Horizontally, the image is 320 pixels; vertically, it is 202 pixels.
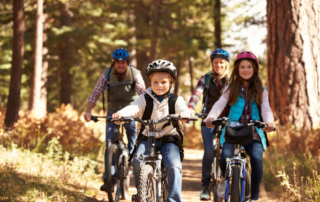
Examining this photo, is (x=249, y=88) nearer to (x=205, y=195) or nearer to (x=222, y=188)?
(x=222, y=188)

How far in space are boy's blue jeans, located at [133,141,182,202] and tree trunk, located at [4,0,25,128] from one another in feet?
24.6

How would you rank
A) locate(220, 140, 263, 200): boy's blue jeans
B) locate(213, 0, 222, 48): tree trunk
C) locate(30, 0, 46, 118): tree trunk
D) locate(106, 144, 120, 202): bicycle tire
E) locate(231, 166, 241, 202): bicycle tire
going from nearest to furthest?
locate(231, 166, 241, 202): bicycle tire
locate(220, 140, 263, 200): boy's blue jeans
locate(106, 144, 120, 202): bicycle tire
locate(30, 0, 46, 118): tree trunk
locate(213, 0, 222, 48): tree trunk

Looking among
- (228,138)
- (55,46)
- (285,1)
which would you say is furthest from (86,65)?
(228,138)

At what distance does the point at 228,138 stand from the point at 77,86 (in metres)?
25.7

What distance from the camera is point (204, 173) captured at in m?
6.91

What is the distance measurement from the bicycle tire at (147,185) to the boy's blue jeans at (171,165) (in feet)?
0.66

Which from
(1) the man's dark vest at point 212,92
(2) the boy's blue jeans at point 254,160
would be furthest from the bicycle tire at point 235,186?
(1) the man's dark vest at point 212,92

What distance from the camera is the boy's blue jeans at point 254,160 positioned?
4883mm

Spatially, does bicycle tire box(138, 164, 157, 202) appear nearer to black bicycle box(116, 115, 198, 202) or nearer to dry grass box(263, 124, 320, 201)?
black bicycle box(116, 115, 198, 202)

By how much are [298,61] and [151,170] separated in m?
Answer: 6.40

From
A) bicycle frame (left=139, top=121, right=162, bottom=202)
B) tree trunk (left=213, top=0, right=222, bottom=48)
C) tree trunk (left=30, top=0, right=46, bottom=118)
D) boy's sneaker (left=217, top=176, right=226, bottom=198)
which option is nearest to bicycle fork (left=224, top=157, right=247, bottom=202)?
boy's sneaker (left=217, top=176, right=226, bottom=198)

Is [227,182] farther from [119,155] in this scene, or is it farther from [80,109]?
[80,109]

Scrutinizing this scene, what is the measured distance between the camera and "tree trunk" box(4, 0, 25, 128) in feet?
36.7

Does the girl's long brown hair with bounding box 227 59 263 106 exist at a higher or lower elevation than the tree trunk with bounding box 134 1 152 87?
lower
